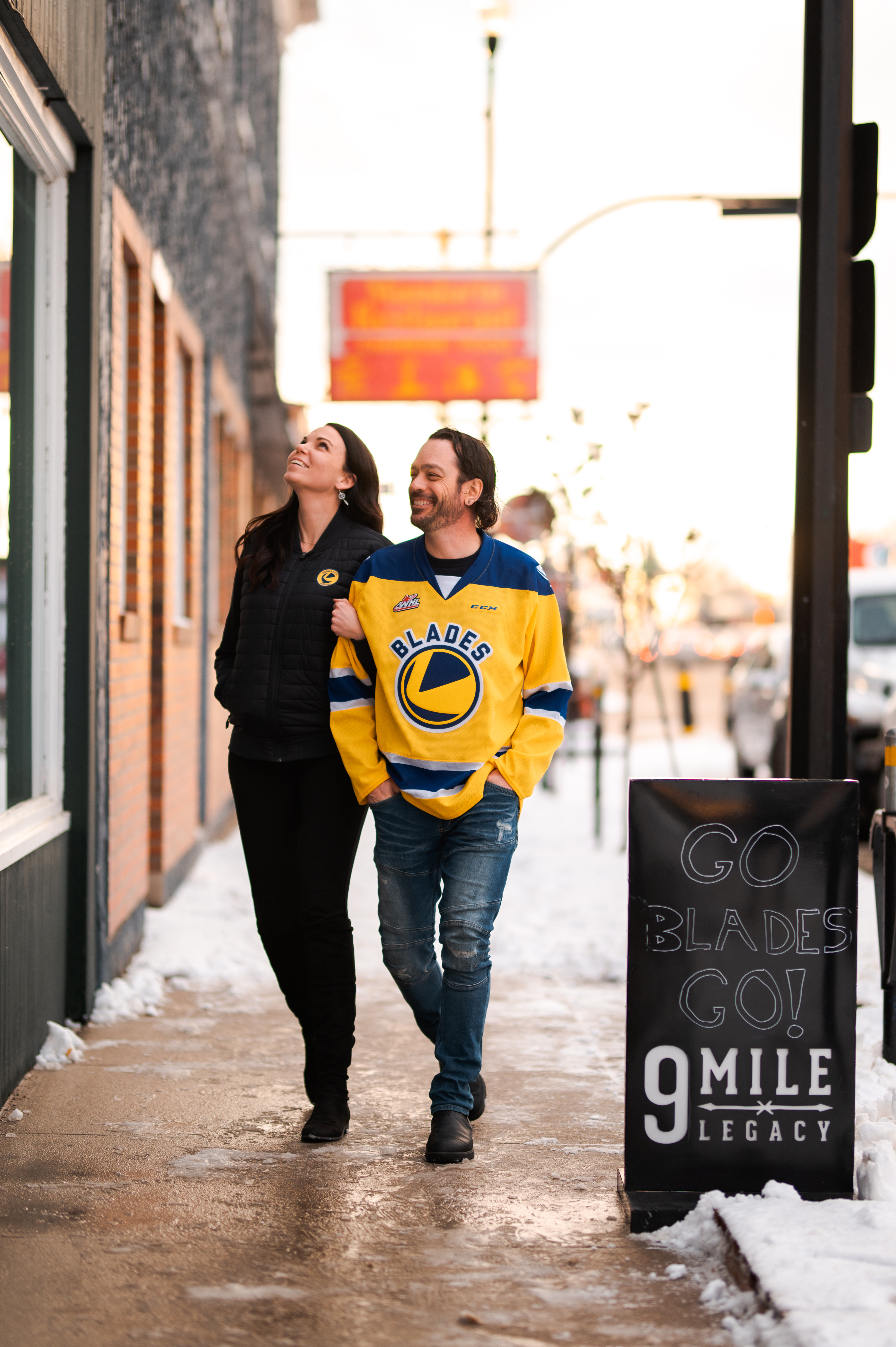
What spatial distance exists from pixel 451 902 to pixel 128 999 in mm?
2210

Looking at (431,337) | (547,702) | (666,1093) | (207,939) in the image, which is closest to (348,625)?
(547,702)

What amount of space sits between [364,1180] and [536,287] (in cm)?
1083

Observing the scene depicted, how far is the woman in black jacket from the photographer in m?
4.26

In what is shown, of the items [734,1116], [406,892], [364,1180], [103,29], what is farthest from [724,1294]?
[103,29]

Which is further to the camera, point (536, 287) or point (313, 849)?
point (536, 287)

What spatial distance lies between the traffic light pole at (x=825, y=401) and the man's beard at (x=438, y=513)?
5.71 ft

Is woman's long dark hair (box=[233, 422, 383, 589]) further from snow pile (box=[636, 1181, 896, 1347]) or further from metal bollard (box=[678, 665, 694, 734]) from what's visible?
metal bollard (box=[678, 665, 694, 734])

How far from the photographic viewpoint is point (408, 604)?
411 centimetres

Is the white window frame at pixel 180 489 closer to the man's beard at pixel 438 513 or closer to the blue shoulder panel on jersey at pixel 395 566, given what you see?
the blue shoulder panel on jersey at pixel 395 566

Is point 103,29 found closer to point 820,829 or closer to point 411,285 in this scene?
point 820,829

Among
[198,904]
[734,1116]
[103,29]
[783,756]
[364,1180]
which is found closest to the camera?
[734,1116]

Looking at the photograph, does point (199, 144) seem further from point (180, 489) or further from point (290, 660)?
point (290, 660)

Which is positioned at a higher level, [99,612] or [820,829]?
[99,612]

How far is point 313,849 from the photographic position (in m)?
4.25
